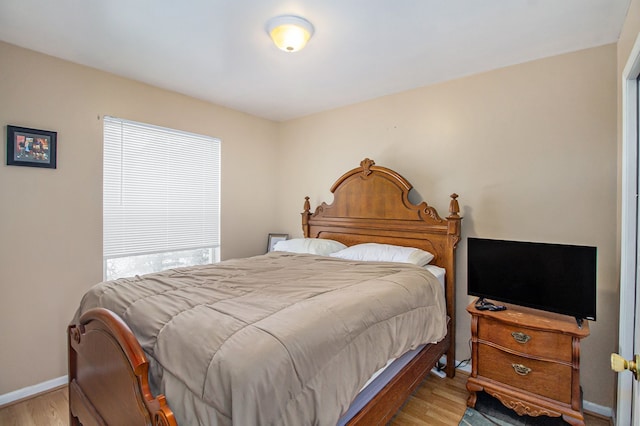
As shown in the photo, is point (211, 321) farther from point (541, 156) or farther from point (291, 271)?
point (541, 156)

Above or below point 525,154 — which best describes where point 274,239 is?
below

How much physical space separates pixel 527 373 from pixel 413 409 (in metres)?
0.78

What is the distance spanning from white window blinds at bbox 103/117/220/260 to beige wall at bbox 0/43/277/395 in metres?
0.11

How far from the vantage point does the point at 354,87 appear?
3029mm

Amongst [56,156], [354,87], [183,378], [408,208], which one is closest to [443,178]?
[408,208]

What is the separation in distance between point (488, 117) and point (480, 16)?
0.95 meters

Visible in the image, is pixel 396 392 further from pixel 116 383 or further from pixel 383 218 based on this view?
pixel 383 218

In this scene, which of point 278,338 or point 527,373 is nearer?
point 278,338

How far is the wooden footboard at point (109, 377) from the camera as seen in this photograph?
3.76 ft

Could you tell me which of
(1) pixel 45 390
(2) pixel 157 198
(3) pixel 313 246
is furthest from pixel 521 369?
(1) pixel 45 390

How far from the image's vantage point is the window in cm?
283

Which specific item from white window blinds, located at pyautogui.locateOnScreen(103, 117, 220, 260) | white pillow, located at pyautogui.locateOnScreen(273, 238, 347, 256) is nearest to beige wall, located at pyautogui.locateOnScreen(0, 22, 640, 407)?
white window blinds, located at pyautogui.locateOnScreen(103, 117, 220, 260)

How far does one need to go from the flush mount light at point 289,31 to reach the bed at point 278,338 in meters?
1.51

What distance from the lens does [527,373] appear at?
2.02 m
